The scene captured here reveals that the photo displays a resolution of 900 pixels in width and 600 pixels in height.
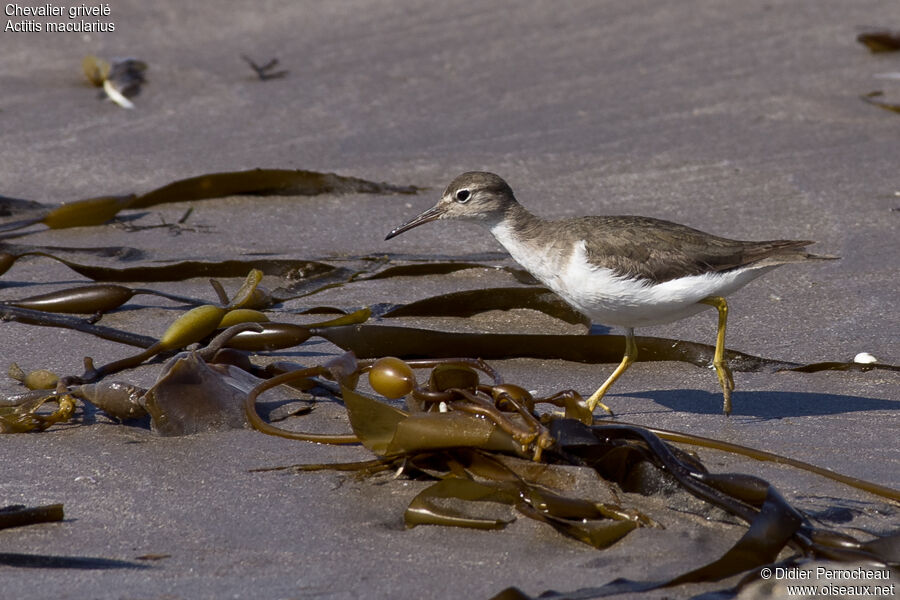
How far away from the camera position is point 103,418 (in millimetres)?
3578

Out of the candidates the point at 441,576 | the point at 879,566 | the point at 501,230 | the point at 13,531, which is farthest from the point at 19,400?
the point at 879,566

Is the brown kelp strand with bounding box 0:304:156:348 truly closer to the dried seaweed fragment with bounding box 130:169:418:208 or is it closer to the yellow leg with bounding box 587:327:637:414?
the dried seaweed fragment with bounding box 130:169:418:208

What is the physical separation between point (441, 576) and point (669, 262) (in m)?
2.14

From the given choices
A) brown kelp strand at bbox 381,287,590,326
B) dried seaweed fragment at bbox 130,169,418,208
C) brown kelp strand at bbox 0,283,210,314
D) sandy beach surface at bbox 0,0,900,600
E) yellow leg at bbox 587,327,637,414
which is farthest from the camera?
dried seaweed fragment at bbox 130,169,418,208

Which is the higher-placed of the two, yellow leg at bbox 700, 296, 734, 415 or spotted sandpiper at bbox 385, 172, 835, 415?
spotted sandpiper at bbox 385, 172, 835, 415

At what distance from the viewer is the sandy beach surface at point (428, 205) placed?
110 inches

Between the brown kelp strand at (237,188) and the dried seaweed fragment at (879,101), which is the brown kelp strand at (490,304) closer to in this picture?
the brown kelp strand at (237,188)

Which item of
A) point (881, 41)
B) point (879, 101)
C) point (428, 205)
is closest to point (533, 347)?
point (428, 205)

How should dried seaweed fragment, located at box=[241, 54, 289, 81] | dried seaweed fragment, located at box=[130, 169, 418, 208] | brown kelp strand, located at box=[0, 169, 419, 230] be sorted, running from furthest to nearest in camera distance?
dried seaweed fragment, located at box=[241, 54, 289, 81] → dried seaweed fragment, located at box=[130, 169, 418, 208] → brown kelp strand, located at box=[0, 169, 419, 230]

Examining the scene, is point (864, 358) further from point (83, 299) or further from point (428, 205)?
point (83, 299)

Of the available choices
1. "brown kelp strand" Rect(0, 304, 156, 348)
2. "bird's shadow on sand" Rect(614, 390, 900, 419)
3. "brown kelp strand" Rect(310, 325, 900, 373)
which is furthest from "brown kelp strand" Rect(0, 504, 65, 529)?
"bird's shadow on sand" Rect(614, 390, 900, 419)

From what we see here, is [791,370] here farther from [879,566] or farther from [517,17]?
[517,17]

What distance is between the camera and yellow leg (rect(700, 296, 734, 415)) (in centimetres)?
401

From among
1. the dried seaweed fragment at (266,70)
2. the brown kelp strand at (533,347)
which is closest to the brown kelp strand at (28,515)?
the brown kelp strand at (533,347)
